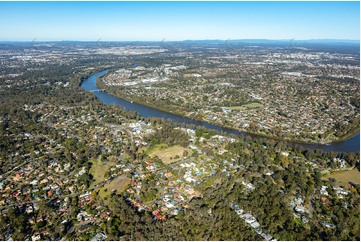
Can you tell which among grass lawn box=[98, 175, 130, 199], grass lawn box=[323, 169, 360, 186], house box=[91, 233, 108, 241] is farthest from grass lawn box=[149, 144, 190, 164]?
grass lawn box=[323, 169, 360, 186]

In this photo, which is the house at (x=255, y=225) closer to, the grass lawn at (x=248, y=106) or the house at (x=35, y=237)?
the house at (x=35, y=237)

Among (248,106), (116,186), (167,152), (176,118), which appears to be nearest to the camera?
(116,186)

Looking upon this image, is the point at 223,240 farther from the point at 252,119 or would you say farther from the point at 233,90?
the point at 233,90

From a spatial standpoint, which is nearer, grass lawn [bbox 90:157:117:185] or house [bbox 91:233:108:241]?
house [bbox 91:233:108:241]

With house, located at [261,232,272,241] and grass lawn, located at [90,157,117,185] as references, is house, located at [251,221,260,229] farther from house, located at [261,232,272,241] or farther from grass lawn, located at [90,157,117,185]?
grass lawn, located at [90,157,117,185]

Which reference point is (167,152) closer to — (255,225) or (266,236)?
(255,225)

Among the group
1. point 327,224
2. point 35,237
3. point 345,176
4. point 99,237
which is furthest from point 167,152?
point 345,176

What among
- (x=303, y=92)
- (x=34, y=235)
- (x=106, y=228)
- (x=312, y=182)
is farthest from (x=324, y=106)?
(x=34, y=235)
